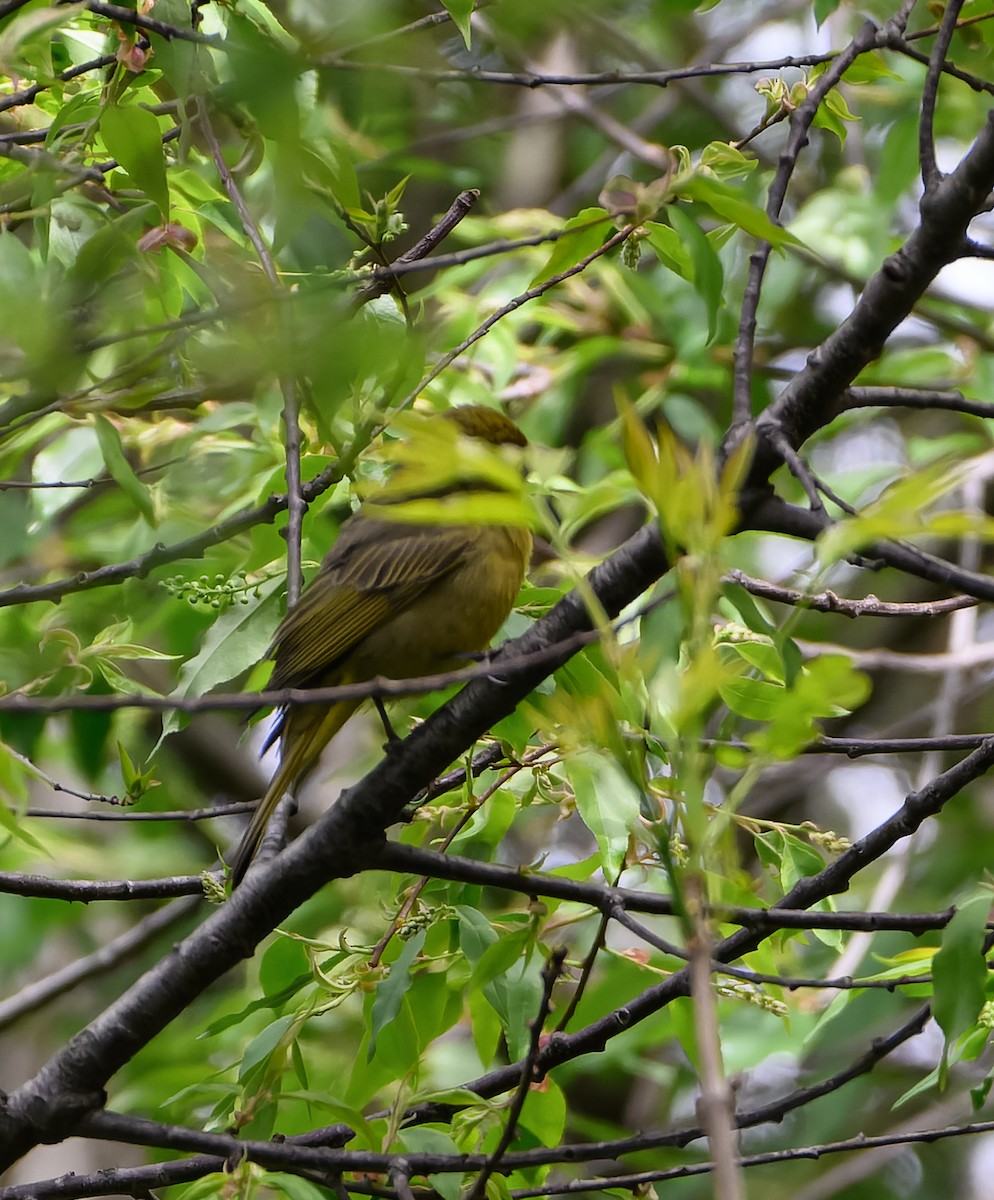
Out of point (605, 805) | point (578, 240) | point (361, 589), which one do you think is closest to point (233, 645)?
point (605, 805)

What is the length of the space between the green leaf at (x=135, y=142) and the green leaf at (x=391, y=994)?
4.76 ft

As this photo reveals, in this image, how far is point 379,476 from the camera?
3.64 meters

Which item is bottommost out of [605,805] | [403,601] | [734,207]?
[605,805]

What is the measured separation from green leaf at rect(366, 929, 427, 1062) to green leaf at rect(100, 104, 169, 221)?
4.76 ft

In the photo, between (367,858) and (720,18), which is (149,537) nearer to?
(367,858)

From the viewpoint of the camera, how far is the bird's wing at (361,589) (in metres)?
3.90

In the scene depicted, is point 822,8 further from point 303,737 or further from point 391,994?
point 391,994

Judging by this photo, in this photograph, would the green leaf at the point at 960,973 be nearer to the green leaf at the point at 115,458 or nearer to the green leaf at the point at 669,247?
the green leaf at the point at 669,247

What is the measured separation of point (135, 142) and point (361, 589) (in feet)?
5.76

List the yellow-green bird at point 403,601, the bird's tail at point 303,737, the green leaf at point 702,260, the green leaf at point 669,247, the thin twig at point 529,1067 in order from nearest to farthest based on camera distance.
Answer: the thin twig at point 529,1067 → the green leaf at point 702,260 → the green leaf at point 669,247 → the bird's tail at point 303,737 → the yellow-green bird at point 403,601

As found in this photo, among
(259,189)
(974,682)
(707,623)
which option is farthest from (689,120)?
(707,623)

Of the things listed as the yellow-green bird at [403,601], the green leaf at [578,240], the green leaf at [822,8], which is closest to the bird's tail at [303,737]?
the yellow-green bird at [403,601]

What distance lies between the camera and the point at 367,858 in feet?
8.36

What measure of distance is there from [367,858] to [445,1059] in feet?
10.4
